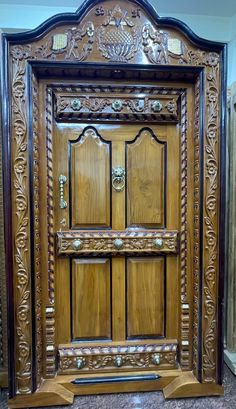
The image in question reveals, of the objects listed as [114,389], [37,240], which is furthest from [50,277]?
[114,389]

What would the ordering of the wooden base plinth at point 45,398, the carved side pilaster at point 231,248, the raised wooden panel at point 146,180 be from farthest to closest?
the carved side pilaster at point 231,248 < the raised wooden panel at point 146,180 < the wooden base plinth at point 45,398

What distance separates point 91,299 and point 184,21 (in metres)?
1.92

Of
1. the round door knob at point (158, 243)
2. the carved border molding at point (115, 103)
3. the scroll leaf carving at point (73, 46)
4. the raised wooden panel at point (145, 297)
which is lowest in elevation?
the raised wooden panel at point (145, 297)

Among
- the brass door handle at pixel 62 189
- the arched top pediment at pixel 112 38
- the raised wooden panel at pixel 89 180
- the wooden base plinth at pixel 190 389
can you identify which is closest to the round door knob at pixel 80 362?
the wooden base plinth at pixel 190 389

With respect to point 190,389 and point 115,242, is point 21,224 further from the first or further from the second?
point 190,389

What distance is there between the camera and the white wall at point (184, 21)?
6.01ft

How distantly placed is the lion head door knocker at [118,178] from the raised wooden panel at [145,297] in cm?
40

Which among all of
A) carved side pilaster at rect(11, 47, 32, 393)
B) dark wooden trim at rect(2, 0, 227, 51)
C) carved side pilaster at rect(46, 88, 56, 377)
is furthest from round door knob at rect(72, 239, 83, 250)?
dark wooden trim at rect(2, 0, 227, 51)

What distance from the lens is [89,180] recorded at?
150 centimetres

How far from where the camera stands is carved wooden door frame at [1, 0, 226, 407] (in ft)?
4.37

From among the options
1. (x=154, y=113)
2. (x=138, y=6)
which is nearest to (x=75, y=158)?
(x=154, y=113)

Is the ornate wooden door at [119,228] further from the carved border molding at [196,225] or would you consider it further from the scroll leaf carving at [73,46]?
the scroll leaf carving at [73,46]

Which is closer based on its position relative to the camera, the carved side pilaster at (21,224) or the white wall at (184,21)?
the carved side pilaster at (21,224)

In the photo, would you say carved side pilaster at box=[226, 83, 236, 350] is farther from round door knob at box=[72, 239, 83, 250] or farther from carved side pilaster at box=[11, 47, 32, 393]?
carved side pilaster at box=[11, 47, 32, 393]
